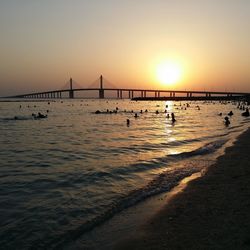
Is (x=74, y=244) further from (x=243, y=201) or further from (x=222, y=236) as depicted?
(x=243, y=201)

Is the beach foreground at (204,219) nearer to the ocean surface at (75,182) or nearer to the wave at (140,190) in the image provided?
the wave at (140,190)

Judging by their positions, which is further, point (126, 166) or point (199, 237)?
point (126, 166)

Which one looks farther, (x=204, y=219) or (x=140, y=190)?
(x=140, y=190)

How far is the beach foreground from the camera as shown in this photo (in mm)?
7008

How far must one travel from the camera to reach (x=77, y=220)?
8.89 metres

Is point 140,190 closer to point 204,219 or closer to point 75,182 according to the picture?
point 75,182

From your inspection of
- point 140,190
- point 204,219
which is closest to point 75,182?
point 140,190

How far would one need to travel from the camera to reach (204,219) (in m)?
8.28

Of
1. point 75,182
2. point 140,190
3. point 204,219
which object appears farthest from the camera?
point 75,182

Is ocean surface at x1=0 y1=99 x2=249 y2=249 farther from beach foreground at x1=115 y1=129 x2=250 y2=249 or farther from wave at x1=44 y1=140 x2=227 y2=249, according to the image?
beach foreground at x1=115 y1=129 x2=250 y2=249

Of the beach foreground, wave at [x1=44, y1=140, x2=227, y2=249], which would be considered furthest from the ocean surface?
the beach foreground

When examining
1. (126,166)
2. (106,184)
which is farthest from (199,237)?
(126,166)

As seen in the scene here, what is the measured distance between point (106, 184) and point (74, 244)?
5154 millimetres

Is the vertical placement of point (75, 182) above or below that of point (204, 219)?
below
